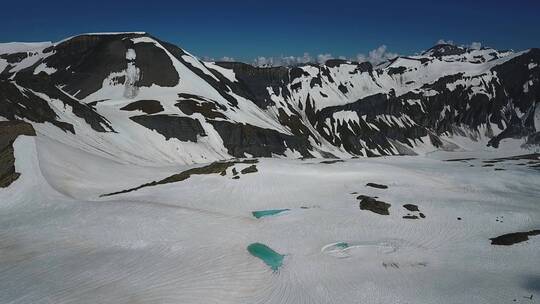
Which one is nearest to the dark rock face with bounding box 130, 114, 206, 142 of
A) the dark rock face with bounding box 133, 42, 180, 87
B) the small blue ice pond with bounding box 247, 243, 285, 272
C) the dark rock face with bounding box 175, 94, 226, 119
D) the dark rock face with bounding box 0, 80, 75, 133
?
the dark rock face with bounding box 175, 94, 226, 119

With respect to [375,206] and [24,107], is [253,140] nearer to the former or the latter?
[24,107]

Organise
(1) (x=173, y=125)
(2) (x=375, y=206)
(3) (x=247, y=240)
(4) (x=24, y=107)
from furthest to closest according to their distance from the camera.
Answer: (1) (x=173, y=125)
(4) (x=24, y=107)
(2) (x=375, y=206)
(3) (x=247, y=240)

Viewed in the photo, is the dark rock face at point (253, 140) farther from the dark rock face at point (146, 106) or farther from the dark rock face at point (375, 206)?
the dark rock face at point (375, 206)

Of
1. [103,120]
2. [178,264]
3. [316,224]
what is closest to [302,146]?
[103,120]

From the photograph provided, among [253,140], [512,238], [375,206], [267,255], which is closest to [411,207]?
[375,206]

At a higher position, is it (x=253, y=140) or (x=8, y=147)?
(x=8, y=147)

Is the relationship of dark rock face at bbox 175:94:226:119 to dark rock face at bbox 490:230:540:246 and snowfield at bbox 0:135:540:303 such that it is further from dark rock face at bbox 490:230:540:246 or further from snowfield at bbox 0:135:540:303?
dark rock face at bbox 490:230:540:246

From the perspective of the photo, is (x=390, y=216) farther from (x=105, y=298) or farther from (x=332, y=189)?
(x=105, y=298)
